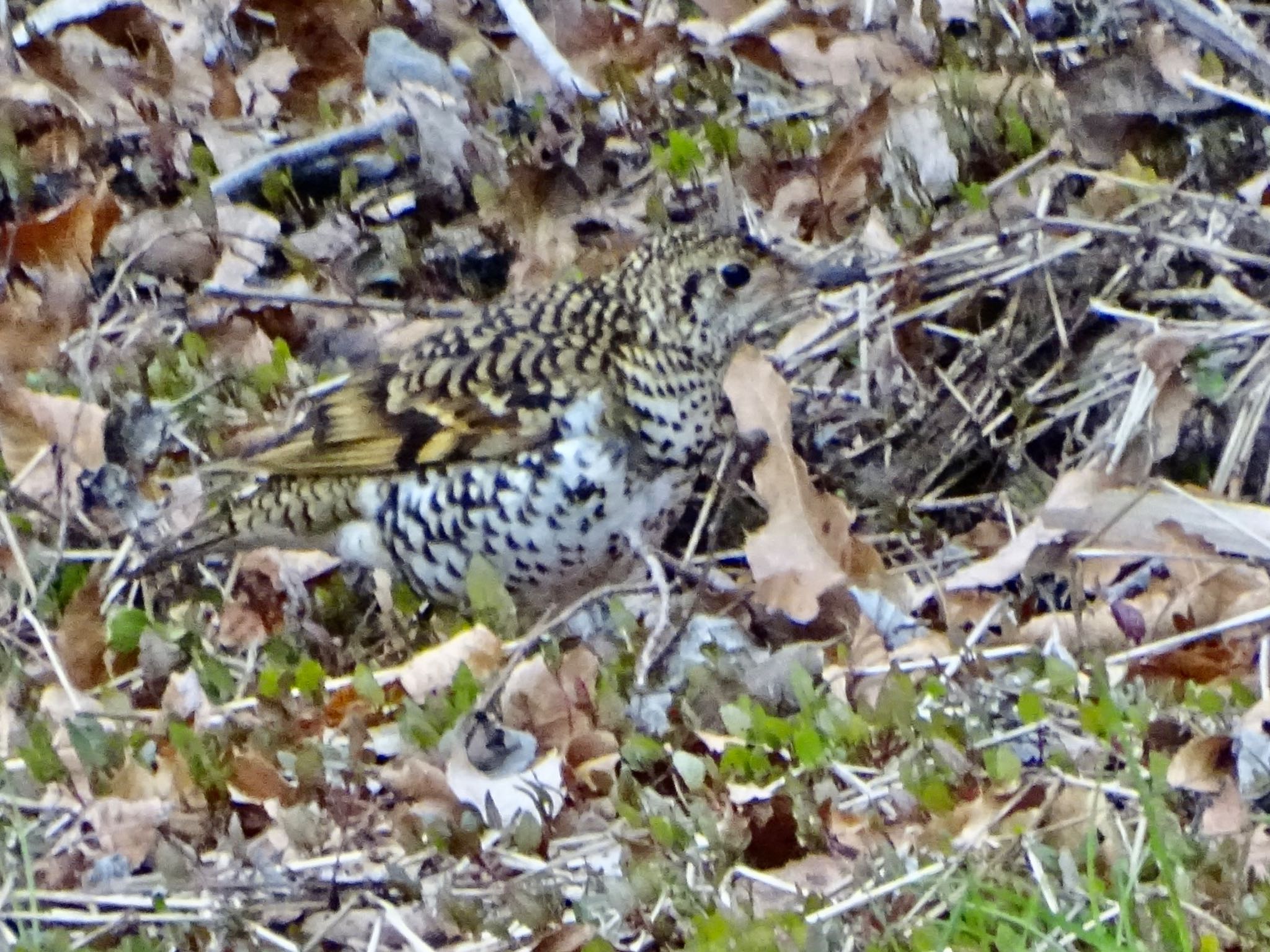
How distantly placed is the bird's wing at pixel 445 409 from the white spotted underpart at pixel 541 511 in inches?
2.0

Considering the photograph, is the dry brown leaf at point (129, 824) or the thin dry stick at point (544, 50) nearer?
the dry brown leaf at point (129, 824)

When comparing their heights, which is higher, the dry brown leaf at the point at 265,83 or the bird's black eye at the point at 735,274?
the bird's black eye at the point at 735,274

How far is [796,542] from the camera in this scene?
437 centimetres

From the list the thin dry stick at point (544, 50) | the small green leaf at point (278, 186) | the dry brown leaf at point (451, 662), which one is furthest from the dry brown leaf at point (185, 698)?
the thin dry stick at point (544, 50)

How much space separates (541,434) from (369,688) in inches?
30.4

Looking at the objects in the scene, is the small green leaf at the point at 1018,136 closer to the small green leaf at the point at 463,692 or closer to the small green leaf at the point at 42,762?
the small green leaf at the point at 463,692

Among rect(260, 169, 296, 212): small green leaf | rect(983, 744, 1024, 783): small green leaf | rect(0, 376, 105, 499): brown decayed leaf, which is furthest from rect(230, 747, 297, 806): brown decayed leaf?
rect(260, 169, 296, 212): small green leaf

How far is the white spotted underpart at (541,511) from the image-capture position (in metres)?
4.51

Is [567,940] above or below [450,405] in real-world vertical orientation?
below

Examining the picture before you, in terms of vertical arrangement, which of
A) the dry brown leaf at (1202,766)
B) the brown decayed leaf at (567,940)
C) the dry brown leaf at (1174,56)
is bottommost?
the brown decayed leaf at (567,940)

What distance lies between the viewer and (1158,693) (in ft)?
11.8

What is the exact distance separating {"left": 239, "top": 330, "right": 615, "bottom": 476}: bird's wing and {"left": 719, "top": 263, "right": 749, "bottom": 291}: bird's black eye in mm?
376

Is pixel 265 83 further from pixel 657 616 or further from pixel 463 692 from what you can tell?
pixel 463 692

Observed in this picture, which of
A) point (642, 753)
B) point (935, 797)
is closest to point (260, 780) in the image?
point (642, 753)
